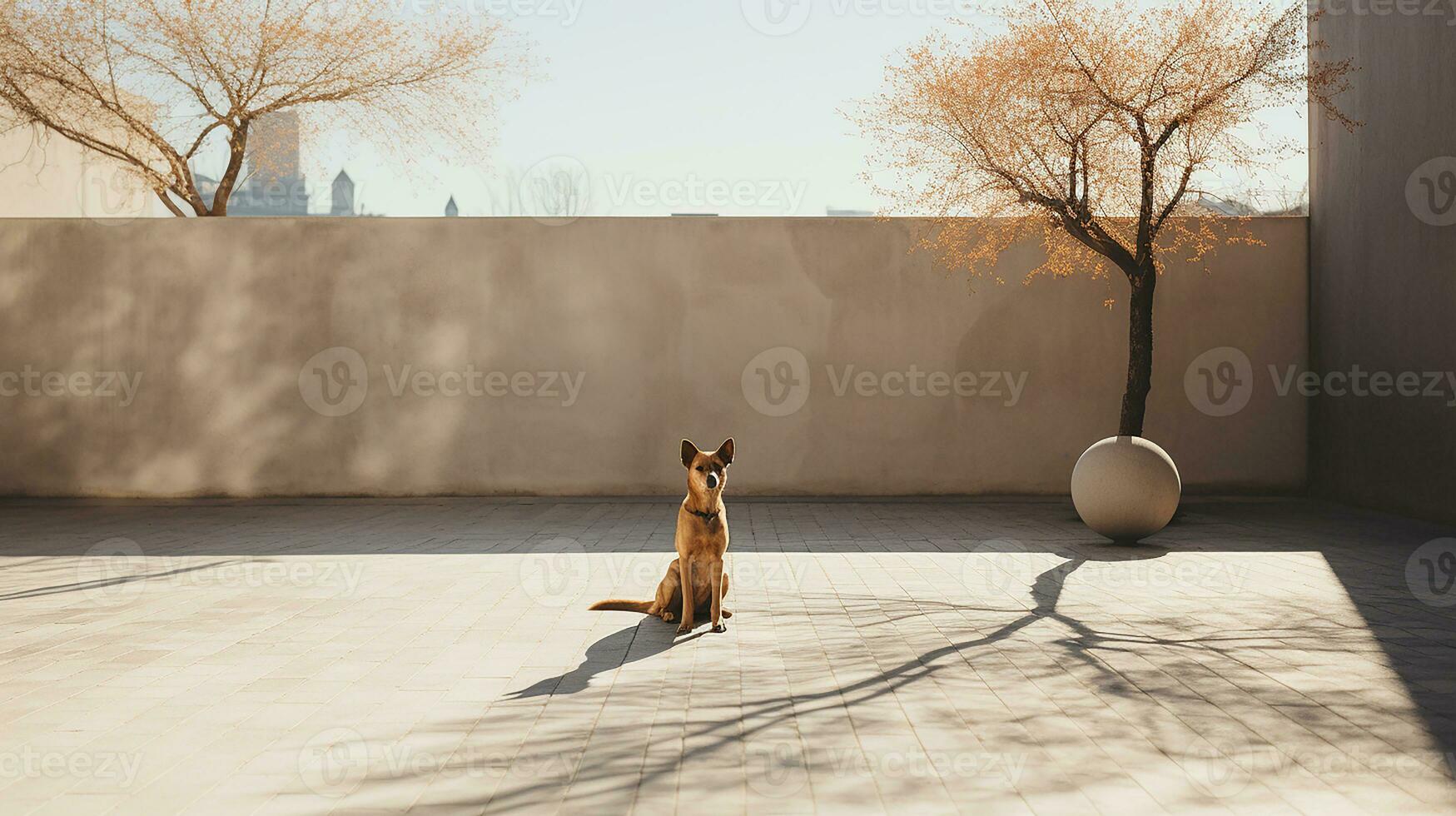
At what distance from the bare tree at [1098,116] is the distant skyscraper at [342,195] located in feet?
34.9

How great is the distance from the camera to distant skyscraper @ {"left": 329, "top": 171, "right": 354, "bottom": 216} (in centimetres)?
1891

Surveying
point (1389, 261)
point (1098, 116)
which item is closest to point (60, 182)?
point (1098, 116)

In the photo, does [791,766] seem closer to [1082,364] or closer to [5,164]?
[1082,364]

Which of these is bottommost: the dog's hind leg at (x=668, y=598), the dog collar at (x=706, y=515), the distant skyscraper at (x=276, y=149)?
the dog's hind leg at (x=668, y=598)

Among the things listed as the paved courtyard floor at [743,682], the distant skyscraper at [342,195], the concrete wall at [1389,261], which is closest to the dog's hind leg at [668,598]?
the paved courtyard floor at [743,682]

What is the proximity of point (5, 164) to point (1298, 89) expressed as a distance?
1896 cm

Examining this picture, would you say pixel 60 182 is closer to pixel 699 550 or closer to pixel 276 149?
pixel 276 149

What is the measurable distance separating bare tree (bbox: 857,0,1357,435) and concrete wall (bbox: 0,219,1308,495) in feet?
6.01

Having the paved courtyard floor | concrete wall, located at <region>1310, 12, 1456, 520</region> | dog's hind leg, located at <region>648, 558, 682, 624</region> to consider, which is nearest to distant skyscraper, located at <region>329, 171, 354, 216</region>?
the paved courtyard floor

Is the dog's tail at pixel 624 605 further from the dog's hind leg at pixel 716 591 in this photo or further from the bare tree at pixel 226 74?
the bare tree at pixel 226 74

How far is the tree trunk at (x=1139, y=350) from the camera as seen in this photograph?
38.6 ft

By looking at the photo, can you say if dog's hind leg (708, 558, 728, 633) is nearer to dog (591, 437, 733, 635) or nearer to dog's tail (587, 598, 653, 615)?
dog (591, 437, 733, 635)

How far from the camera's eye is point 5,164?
17.6 metres

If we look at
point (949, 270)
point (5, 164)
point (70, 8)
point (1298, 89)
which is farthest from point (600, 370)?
point (5, 164)
